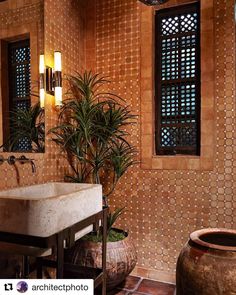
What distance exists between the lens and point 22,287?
4.84 ft

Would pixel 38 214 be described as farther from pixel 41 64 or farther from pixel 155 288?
pixel 155 288

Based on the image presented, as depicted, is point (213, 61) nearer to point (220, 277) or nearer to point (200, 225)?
point (200, 225)

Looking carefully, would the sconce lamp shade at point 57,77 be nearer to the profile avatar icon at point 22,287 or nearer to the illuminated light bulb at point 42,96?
the illuminated light bulb at point 42,96

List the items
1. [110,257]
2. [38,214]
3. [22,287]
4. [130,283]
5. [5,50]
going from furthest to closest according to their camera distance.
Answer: [130,283] < [110,257] < [5,50] < [22,287] < [38,214]

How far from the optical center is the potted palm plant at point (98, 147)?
7.12 feet

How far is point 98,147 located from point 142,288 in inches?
50.9

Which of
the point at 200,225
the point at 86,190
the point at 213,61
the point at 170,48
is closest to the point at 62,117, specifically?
the point at 86,190

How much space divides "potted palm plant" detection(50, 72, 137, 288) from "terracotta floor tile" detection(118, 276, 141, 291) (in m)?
0.22

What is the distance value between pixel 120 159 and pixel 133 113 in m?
0.49

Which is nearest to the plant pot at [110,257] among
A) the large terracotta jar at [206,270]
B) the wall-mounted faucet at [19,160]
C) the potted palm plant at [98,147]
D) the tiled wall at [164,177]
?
the potted palm plant at [98,147]

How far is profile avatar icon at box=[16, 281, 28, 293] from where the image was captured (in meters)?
1.46

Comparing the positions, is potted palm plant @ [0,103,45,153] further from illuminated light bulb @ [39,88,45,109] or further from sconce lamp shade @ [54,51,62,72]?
sconce lamp shade @ [54,51,62,72]

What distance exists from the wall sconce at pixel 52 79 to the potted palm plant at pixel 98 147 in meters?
0.13

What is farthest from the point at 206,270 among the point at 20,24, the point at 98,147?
the point at 20,24
